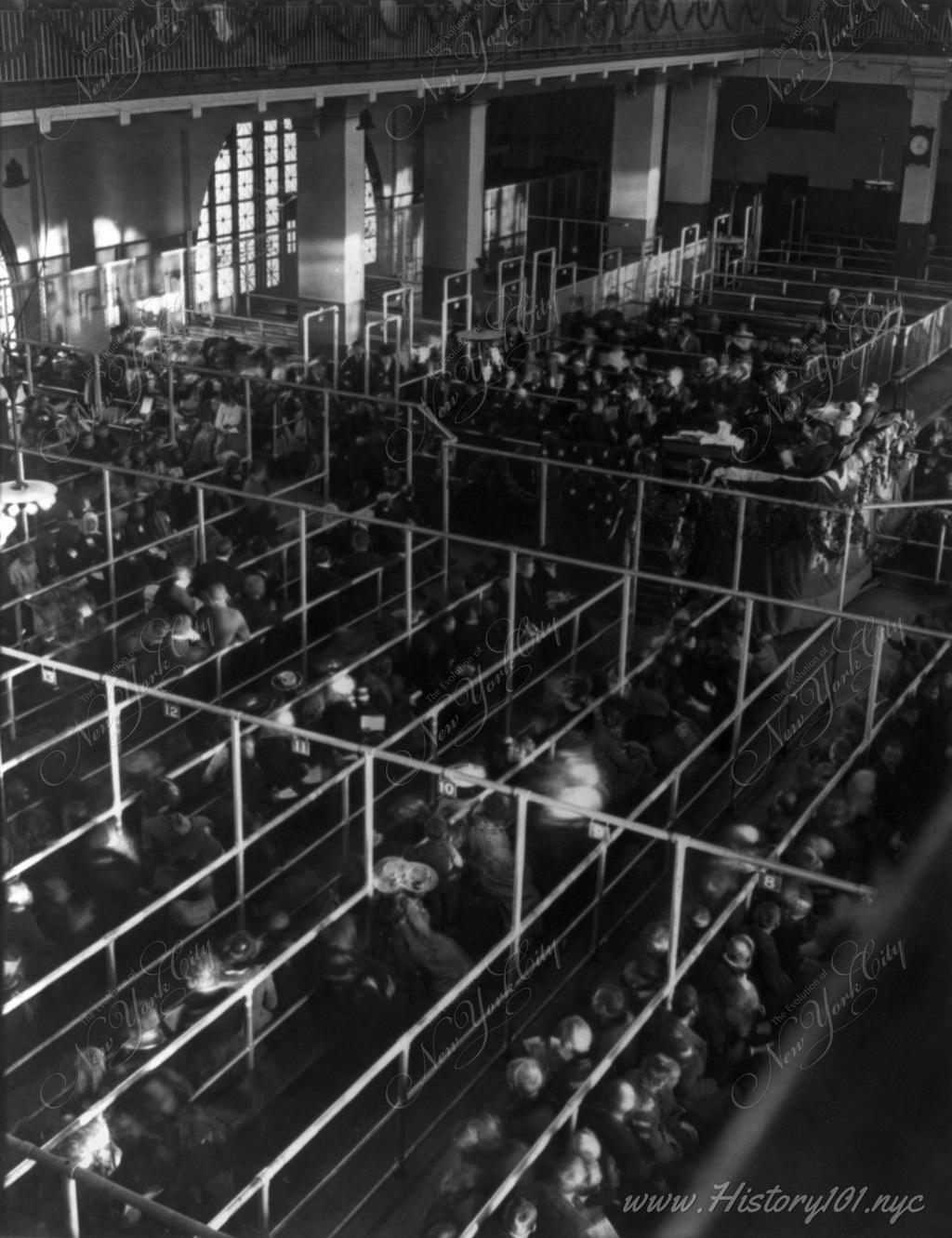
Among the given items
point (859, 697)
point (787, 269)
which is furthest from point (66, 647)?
point (787, 269)

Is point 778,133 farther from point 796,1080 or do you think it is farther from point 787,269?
point 796,1080

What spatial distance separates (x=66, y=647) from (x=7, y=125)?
7271 mm

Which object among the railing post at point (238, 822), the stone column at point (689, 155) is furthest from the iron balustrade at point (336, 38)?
the railing post at point (238, 822)

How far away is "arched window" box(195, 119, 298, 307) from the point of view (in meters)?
22.0

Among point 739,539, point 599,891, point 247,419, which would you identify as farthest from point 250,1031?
point 247,419

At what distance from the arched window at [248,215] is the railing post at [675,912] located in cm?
1622

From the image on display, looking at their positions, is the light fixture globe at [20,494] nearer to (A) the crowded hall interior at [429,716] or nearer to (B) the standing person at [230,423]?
(A) the crowded hall interior at [429,716]

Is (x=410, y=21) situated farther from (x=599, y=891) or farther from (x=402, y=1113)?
(x=402, y=1113)

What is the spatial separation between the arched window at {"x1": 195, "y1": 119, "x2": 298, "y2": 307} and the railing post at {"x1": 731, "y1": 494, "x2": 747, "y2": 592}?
1146cm

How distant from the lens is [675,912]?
6422mm

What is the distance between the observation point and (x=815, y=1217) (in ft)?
20.4

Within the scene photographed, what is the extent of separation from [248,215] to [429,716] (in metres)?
16.4

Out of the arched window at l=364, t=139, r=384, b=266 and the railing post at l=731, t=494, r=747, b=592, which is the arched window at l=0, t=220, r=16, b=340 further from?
the railing post at l=731, t=494, r=747, b=592

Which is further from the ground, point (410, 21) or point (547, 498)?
point (410, 21)
